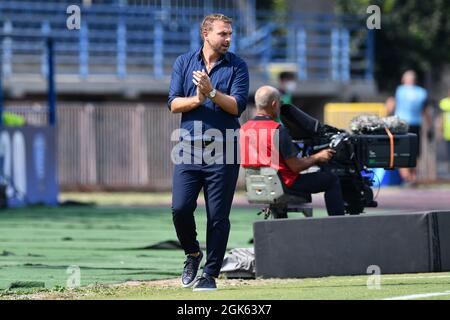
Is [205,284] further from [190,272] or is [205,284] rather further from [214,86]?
[214,86]

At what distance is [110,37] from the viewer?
3347 centimetres

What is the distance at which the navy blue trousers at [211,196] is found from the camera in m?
10.3

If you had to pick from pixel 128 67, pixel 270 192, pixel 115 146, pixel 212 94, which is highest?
pixel 212 94

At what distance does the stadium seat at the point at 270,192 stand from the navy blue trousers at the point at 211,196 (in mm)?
2057

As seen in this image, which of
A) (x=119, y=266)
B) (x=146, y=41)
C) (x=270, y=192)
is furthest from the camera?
(x=146, y=41)

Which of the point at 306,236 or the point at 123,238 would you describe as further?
the point at 123,238

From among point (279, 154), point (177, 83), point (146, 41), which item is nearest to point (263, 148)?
point (279, 154)

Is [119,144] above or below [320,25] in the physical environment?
below

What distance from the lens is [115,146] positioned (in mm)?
29719

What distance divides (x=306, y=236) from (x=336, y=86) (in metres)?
23.7

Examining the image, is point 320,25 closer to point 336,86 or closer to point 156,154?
point 336,86

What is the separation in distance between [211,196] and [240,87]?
2.88 ft
